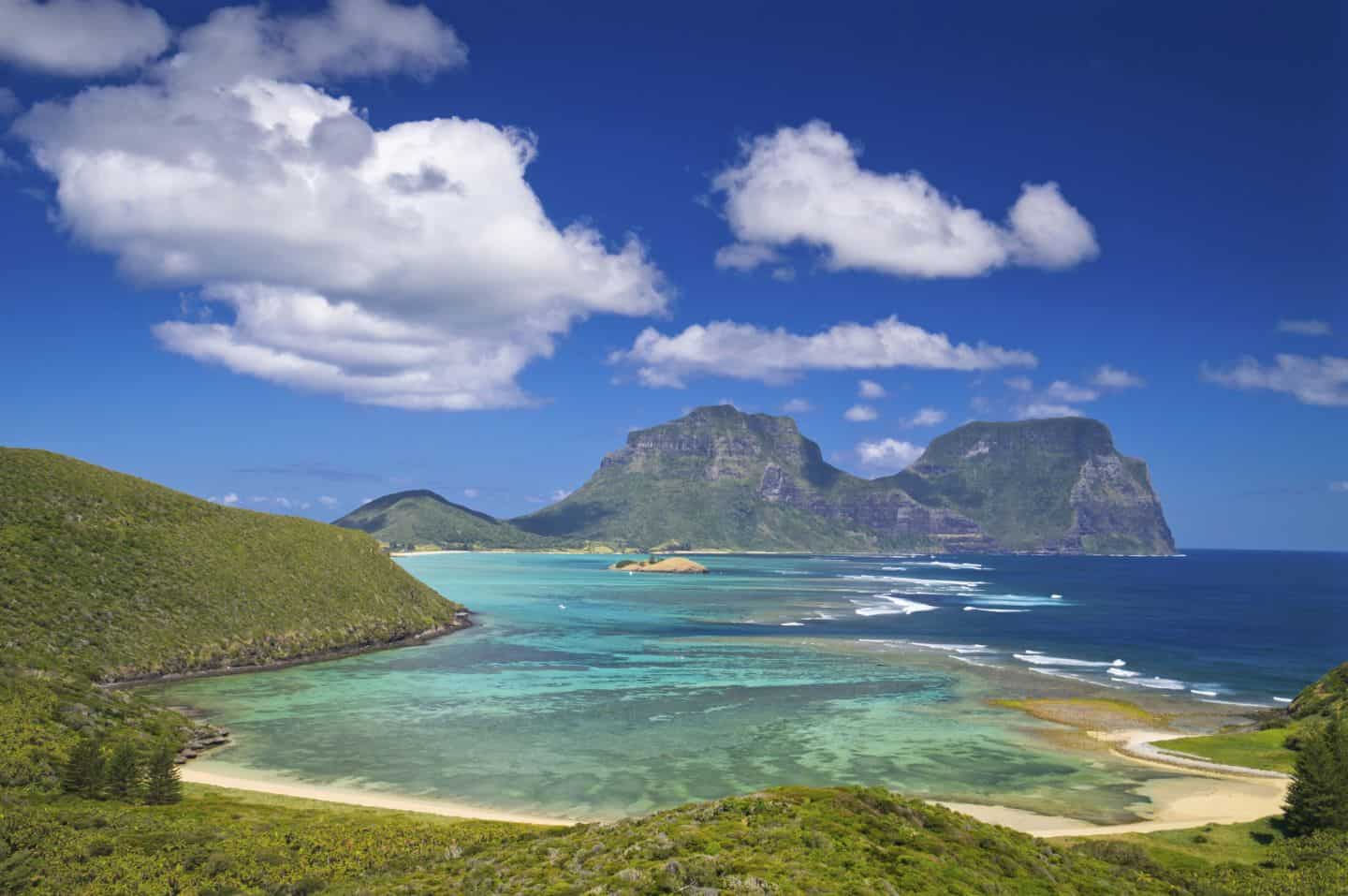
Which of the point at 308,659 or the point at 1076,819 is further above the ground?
the point at 1076,819

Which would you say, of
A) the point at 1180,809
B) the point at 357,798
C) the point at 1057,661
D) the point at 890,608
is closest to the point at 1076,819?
the point at 1180,809

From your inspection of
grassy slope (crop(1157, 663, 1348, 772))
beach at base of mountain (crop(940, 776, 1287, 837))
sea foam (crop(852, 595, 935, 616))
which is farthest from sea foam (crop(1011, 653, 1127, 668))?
sea foam (crop(852, 595, 935, 616))

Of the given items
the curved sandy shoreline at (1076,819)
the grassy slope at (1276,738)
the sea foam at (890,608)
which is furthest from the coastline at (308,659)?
the grassy slope at (1276,738)

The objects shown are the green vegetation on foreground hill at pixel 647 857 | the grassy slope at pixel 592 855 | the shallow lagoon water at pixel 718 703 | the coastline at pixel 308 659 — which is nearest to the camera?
the grassy slope at pixel 592 855

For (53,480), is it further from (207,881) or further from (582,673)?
(207,881)

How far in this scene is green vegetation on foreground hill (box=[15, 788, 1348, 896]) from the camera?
24547 millimetres

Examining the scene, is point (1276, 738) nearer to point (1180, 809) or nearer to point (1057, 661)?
point (1180, 809)

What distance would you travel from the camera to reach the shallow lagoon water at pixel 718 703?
165 feet

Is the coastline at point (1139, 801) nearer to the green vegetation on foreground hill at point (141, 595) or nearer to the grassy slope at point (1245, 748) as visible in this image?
the grassy slope at point (1245, 748)

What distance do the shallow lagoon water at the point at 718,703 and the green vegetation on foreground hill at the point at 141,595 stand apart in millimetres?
6361

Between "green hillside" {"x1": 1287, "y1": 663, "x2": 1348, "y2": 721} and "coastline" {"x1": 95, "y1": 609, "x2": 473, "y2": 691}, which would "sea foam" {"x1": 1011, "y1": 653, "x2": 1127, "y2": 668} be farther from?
"coastline" {"x1": 95, "y1": 609, "x2": 473, "y2": 691}

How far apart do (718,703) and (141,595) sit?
201 feet

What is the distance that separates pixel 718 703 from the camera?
73188mm

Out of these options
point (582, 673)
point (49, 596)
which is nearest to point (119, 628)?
point (49, 596)
